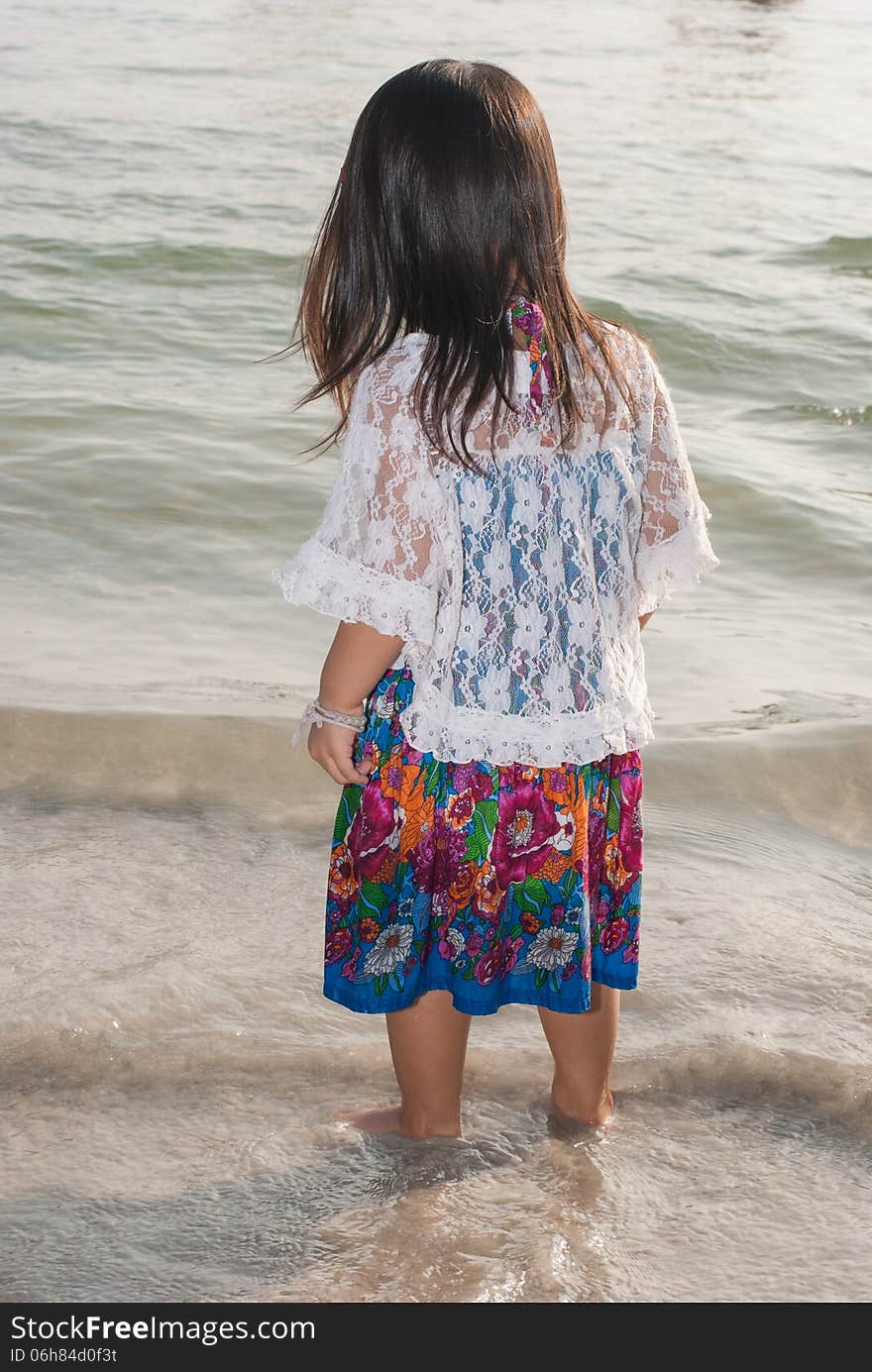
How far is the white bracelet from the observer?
1985 mm

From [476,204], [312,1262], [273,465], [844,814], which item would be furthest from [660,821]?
[273,465]

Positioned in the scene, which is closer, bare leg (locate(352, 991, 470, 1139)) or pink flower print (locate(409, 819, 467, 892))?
pink flower print (locate(409, 819, 467, 892))

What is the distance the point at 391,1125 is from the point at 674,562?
1.01 m

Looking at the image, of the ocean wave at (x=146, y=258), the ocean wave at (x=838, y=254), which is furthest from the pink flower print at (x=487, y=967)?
the ocean wave at (x=838, y=254)

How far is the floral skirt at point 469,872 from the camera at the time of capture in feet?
6.69

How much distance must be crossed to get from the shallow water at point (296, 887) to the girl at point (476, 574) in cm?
30

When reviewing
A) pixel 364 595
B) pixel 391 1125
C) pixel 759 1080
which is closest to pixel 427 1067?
pixel 391 1125

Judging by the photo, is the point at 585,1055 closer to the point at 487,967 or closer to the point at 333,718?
the point at 487,967

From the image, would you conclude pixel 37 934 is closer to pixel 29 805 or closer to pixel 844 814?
pixel 29 805

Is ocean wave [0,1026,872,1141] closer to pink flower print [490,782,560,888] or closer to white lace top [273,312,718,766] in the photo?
pink flower print [490,782,560,888]

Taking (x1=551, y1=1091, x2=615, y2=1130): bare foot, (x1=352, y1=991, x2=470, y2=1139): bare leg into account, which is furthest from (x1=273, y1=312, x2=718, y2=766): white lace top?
(x1=551, y1=1091, x2=615, y2=1130): bare foot

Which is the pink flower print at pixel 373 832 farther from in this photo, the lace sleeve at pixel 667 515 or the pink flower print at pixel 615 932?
the lace sleeve at pixel 667 515

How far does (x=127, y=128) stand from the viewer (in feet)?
42.8

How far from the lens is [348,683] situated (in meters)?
1.97
